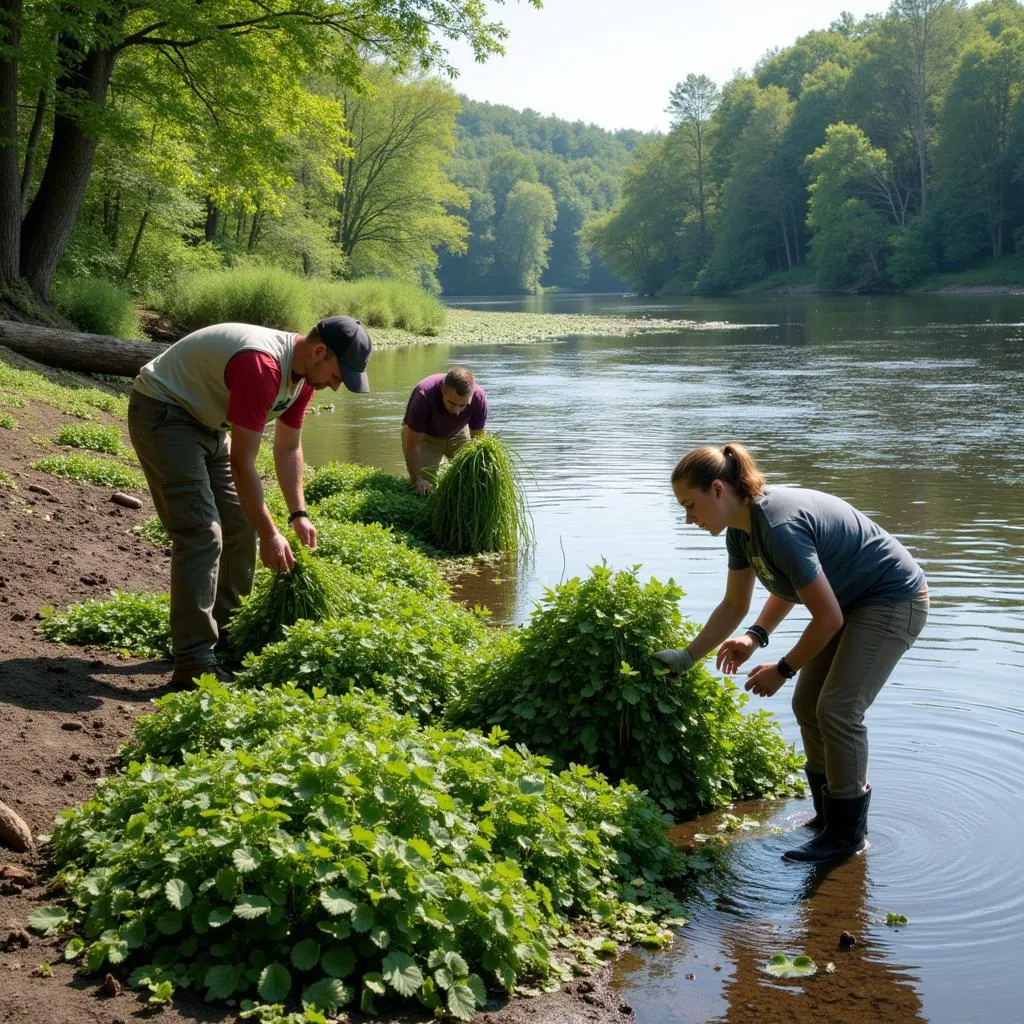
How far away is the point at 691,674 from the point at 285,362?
101 inches

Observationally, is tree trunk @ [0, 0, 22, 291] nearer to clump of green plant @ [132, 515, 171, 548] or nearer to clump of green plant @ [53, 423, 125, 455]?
clump of green plant @ [53, 423, 125, 455]

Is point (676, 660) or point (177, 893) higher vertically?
point (676, 660)

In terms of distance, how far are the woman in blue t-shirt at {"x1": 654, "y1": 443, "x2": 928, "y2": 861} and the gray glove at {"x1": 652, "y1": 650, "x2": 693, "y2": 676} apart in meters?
0.18

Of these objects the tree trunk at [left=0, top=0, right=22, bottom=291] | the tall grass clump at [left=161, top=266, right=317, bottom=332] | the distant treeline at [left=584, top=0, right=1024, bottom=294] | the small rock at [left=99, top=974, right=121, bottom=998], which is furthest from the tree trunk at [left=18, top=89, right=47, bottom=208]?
the distant treeline at [left=584, top=0, right=1024, bottom=294]

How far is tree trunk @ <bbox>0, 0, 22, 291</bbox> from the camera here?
18.6m

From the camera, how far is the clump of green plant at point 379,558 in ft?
27.3

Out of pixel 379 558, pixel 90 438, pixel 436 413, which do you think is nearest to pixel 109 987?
pixel 379 558

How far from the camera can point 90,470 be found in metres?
11.0

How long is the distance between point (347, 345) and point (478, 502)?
512 cm

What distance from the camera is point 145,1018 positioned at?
339 cm

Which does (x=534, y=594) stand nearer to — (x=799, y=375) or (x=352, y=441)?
(x=352, y=441)

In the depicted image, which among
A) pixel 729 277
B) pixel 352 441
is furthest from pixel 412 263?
pixel 352 441

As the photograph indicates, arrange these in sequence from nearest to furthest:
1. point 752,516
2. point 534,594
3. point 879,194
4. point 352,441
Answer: point 752,516
point 534,594
point 352,441
point 879,194

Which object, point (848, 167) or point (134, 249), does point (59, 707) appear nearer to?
point (134, 249)
